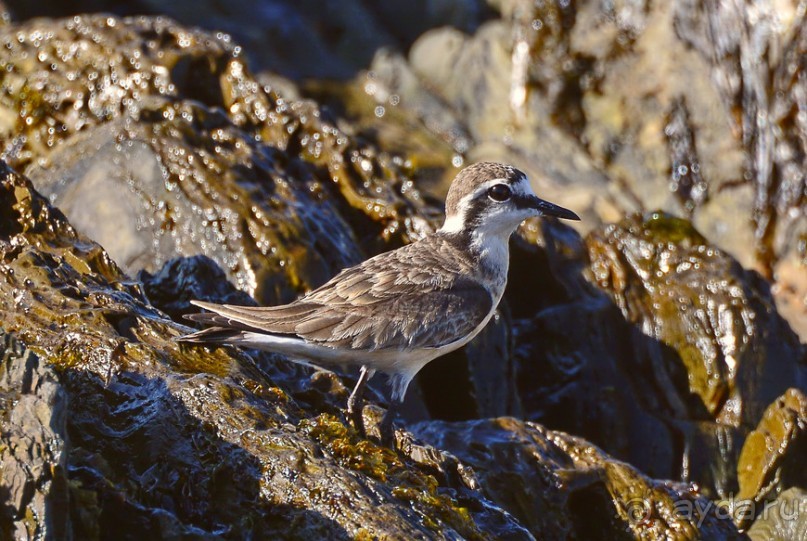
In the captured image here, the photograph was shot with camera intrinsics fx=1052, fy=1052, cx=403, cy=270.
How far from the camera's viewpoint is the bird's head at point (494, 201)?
25.0ft

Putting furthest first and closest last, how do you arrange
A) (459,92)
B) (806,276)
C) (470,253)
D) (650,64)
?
(459,92) < (650,64) < (806,276) < (470,253)

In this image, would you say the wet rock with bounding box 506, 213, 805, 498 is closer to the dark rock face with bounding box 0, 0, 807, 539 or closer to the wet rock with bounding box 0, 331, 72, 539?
the dark rock face with bounding box 0, 0, 807, 539

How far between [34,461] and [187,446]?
1.04 metres

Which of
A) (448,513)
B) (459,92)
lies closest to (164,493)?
(448,513)

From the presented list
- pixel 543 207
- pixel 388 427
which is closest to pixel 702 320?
pixel 543 207

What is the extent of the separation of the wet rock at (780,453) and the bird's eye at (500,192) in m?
3.25

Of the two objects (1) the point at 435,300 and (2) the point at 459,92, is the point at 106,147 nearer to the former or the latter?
(1) the point at 435,300

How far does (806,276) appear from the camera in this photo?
566 inches

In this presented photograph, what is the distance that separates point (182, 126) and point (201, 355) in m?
3.48

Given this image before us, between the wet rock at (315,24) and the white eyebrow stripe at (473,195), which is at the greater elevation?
the wet rock at (315,24)

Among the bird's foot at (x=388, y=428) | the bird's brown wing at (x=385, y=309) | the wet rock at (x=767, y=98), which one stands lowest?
the bird's foot at (x=388, y=428)

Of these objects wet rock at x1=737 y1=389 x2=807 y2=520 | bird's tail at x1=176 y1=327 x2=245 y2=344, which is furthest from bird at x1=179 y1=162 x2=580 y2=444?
wet rock at x1=737 y1=389 x2=807 y2=520

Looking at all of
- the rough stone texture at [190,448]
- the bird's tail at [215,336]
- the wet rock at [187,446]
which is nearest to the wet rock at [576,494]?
the rough stone texture at [190,448]

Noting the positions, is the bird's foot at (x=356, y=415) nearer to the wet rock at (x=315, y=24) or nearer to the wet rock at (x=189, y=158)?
the wet rock at (x=189, y=158)
